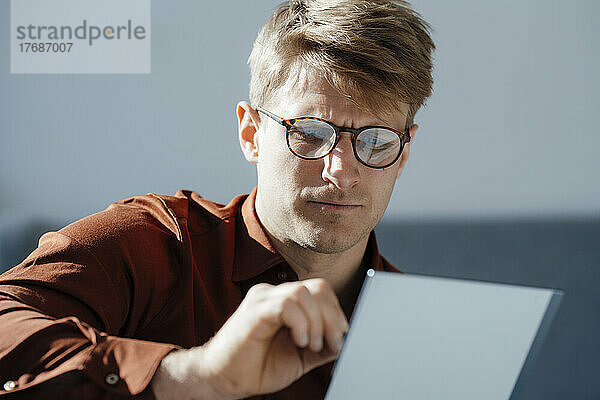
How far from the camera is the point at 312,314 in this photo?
62 cm

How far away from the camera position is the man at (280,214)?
1080 millimetres

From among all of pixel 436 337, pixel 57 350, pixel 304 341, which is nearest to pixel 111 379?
pixel 57 350

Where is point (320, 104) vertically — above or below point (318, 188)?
above

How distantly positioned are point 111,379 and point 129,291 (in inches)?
17.7

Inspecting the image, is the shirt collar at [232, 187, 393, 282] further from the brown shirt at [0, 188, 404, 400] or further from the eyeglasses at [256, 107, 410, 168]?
the eyeglasses at [256, 107, 410, 168]

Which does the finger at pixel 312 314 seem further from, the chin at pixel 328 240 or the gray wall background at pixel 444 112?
the gray wall background at pixel 444 112

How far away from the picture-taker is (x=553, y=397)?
80.5 inches

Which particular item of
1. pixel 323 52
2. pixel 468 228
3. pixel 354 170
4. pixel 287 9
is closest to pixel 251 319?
pixel 354 170

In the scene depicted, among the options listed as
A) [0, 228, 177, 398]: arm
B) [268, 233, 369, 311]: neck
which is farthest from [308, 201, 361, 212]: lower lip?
[0, 228, 177, 398]: arm

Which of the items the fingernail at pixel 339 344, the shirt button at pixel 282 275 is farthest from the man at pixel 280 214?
the fingernail at pixel 339 344

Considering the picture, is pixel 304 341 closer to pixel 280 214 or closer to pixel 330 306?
pixel 330 306

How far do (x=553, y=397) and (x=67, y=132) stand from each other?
1.68 meters

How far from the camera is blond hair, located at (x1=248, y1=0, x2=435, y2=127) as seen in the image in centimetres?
126

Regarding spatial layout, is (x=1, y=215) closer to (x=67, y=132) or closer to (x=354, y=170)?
(x=67, y=132)
